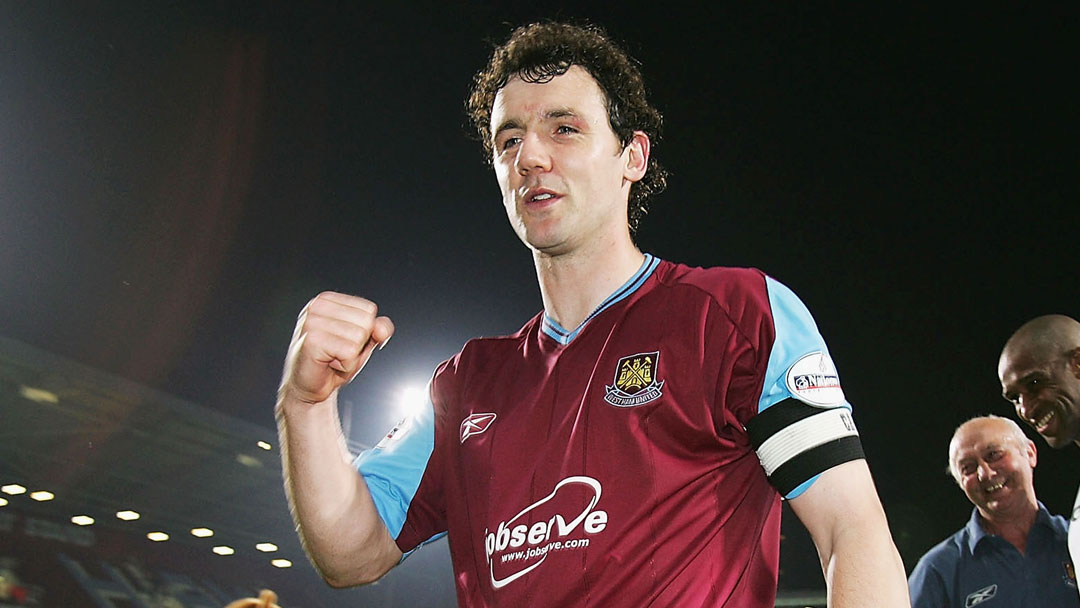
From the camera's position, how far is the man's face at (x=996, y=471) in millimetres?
4273

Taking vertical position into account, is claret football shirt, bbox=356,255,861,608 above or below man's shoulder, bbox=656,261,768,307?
below

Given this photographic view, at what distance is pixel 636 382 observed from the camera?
1.51 metres

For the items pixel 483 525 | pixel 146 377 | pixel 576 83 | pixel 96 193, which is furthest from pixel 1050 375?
pixel 146 377

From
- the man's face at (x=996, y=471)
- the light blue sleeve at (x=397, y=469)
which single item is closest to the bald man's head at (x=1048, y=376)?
the man's face at (x=996, y=471)

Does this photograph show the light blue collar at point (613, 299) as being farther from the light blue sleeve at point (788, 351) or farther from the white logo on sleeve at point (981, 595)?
the white logo on sleeve at point (981, 595)

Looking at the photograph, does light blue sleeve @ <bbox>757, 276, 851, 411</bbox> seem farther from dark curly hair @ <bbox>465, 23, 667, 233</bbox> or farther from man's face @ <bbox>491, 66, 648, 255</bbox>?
dark curly hair @ <bbox>465, 23, 667, 233</bbox>

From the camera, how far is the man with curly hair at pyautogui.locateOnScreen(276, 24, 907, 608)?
136 centimetres

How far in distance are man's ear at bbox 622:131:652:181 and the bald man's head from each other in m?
2.75

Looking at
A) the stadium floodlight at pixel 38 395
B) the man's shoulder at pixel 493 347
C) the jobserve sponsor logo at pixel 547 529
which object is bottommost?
the jobserve sponsor logo at pixel 547 529

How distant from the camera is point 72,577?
9977 millimetres

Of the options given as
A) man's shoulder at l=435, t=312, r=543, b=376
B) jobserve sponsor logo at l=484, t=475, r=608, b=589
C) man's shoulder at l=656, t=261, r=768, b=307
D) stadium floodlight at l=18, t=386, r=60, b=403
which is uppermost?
stadium floodlight at l=18, t=386, r=60, b=403

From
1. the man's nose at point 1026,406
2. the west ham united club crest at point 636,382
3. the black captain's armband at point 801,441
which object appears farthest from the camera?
the man's nose at point 1026,406

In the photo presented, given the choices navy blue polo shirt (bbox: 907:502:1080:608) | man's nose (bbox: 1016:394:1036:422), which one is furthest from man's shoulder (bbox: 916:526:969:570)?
man's nose (bbox: 1016:394:1036:422)

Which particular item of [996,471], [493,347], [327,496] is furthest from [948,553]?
[327,496]
